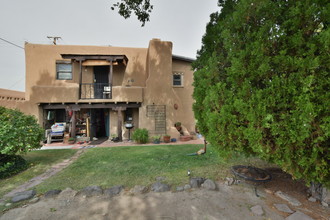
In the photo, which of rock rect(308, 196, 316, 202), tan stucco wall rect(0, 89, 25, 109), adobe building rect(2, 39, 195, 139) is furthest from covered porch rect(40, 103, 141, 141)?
rock rect(308, 196, 316, 202)

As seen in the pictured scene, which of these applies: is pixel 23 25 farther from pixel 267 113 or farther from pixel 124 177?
pixel 267 113

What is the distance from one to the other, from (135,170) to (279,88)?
14.5 ft

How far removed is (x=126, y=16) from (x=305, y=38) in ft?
16.4

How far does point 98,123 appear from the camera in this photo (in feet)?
40.3

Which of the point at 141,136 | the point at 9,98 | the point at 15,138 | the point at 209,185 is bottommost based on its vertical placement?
the point at 209,185

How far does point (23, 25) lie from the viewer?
14344 mm

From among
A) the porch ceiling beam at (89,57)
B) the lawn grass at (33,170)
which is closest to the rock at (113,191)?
the lawn grass at (33,170)

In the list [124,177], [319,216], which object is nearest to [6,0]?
[124,177]

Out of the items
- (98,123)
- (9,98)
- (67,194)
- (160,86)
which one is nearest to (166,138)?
(160,86)

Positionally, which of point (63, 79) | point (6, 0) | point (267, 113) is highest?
point (6, 0)

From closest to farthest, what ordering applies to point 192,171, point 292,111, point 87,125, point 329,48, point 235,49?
point 329,48 → point 292,111 → point 235,49 → point 192,171 → point 87,125

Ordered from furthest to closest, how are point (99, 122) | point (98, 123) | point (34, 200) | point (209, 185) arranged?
1. point (99, 122)
2. point (98, 123)
3. point (209, 185)
4. point (34, 200)

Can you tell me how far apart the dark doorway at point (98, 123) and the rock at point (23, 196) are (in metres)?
8.19

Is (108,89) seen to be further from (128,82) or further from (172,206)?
(172,206)
